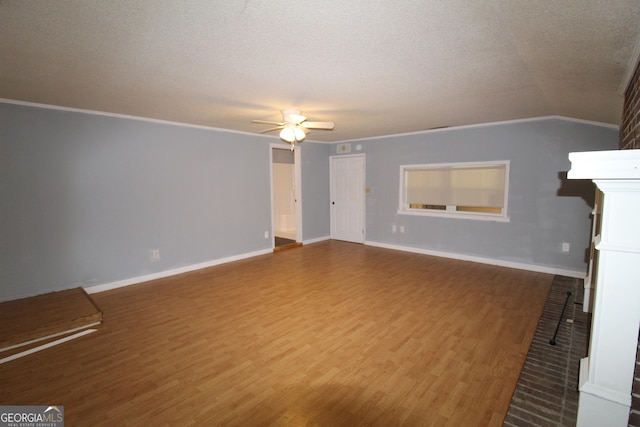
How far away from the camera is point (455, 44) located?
1834 millimetres

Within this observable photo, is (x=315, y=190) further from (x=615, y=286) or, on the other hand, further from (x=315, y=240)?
(x=615, y=286)

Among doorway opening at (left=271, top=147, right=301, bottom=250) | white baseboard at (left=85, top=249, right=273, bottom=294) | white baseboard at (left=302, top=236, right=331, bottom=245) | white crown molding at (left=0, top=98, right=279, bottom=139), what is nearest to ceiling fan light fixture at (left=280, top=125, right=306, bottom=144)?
white crown molding at (left=0, top=98, right=279, bottom=139)

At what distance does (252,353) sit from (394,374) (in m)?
1.21

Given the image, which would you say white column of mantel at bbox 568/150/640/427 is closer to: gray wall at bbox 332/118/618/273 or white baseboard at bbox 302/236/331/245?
gray wall at bbox 332/118/618/273

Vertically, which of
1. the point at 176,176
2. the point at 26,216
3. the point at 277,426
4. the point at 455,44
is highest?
the point at 455,44

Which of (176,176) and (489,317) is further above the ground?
(176,176)

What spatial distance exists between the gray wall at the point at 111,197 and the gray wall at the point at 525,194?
11.4ft

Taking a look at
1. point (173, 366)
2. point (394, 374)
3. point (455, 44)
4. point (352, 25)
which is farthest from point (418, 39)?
point (173, 366)

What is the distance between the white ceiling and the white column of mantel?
76 centimetres

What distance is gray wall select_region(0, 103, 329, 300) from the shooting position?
3.35 meters

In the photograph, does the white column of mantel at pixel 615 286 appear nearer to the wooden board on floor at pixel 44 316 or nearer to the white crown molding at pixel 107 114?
the wooden board on floor at pixel 44 316

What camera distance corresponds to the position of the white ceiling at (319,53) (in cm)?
146

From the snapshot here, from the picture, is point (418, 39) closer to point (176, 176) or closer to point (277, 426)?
point (277, 426)

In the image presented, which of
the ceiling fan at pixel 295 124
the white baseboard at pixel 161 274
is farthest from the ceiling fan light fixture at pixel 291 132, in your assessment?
the white baseboard at pixel 161 274
